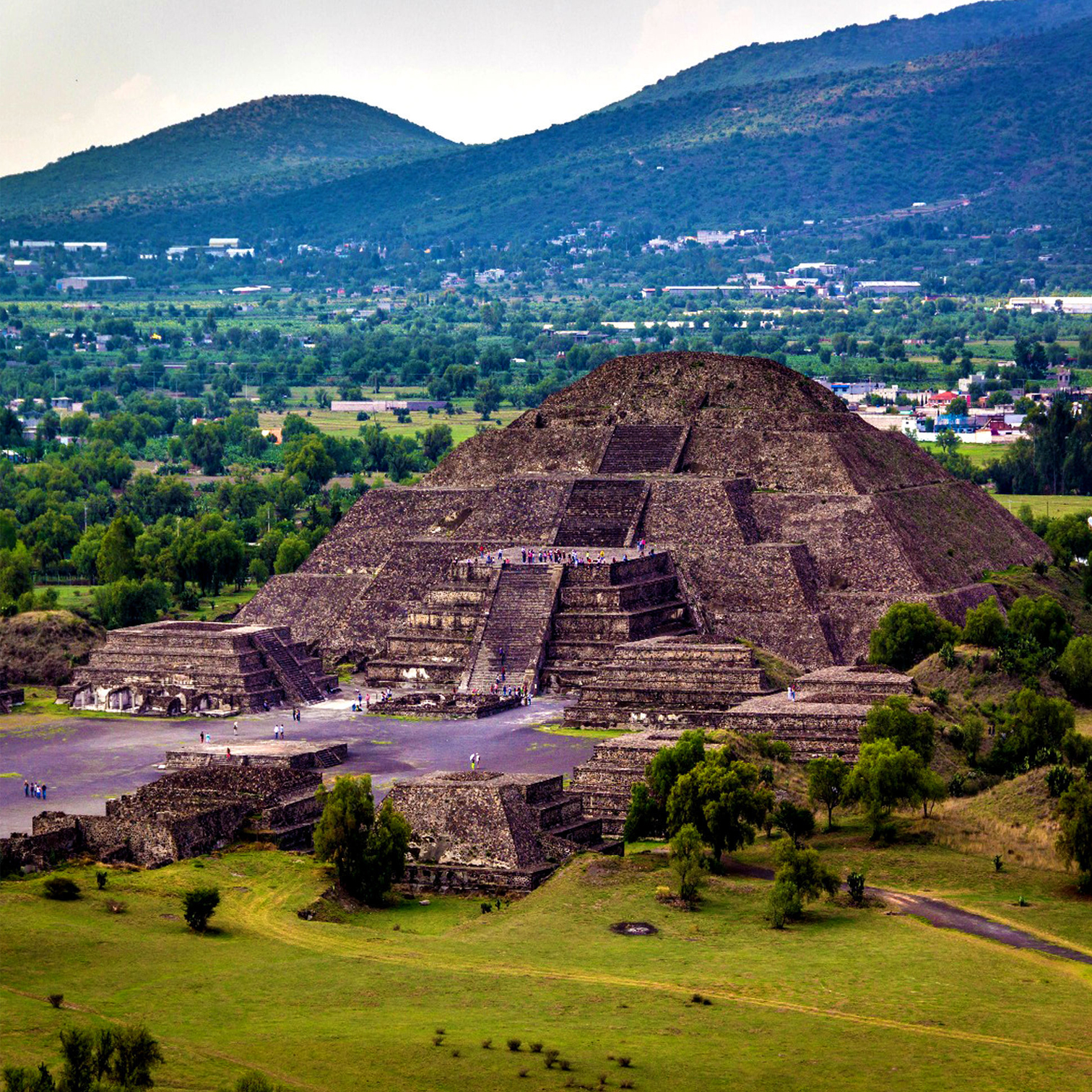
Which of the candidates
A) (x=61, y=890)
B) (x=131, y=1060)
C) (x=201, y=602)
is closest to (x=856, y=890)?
(x=61, y=890)

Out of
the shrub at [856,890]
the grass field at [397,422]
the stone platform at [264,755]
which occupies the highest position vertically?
the grass field at [397,422]

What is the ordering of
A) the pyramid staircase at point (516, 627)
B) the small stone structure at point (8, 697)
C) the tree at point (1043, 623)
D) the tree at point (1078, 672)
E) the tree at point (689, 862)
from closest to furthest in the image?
the tree at point (689, 862) < the tree at point (1078, 672) < the tree at point (1043, 623) < the small stone structure at point (8, 697) < the pyramid staircase at point (516, 627)

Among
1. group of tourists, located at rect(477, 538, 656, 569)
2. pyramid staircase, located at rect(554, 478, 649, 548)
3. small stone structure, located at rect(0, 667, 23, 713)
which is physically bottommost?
small stone structure, located at rect(0, 667, 23, 713)

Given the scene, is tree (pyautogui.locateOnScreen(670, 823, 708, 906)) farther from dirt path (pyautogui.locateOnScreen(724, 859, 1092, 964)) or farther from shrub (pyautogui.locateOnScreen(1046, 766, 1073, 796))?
shrub (pyautogui.locateOnScreen(1046, 766, 1073, 796))

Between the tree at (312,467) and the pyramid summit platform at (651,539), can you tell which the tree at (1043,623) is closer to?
the pyramid summit platform at (651,539)

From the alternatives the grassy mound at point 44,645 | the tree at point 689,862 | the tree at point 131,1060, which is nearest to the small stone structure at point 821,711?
the tree at point 689,862

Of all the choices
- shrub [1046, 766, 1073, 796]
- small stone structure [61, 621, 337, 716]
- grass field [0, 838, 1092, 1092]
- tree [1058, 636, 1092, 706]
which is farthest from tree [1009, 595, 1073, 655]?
grass field [0, 838, 1092, 1092]
